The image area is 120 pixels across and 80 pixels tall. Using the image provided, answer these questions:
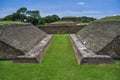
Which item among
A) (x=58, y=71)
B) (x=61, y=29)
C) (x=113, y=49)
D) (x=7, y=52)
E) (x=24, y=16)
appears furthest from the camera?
(x=24, y=16)

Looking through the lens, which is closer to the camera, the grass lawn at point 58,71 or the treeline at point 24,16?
the grass lawn at point 58,71

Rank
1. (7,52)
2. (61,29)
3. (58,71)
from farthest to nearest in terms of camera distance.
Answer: (61,29)
(7,52)
(58,71)

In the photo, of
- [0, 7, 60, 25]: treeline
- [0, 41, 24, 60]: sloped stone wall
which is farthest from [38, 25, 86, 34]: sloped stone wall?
[0, 41, 24, 60]: sloped stone wall

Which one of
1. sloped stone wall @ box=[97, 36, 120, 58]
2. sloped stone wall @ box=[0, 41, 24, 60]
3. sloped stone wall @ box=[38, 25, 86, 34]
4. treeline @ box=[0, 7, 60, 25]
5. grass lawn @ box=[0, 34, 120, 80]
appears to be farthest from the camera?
treeline @ box=[0, 7, 60, 25]

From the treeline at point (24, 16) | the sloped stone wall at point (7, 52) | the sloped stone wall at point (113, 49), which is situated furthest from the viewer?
the treeline at point (24, 16)

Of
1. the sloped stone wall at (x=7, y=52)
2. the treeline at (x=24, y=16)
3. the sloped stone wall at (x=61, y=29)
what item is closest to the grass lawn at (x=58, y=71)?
the sloped stone wall at (x=7, y=52)

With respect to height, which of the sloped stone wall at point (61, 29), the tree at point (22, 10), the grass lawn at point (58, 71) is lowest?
the sloped stone wall at point (61, 29)

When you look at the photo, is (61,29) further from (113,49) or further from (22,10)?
(113,49)

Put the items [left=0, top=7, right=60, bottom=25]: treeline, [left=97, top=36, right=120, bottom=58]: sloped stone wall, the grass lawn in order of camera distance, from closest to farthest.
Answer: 1. the grass lawn
2. [left=97, top=36, right=120, bottom=58]: sloped stone wall
3. [left=0, top=7, right=60, bottom=25]: treeline

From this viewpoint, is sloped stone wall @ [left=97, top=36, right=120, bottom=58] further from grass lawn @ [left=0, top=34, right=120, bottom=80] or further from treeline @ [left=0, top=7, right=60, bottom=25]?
treeline @ [left=0, top=7, right=60, bottom=25]

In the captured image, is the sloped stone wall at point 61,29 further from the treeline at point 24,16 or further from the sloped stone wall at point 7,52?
the sloped stone wall at point 7,52

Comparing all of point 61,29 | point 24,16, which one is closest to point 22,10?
point 24,16

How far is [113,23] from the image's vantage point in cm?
1555

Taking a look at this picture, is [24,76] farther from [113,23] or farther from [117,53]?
[113,23]
